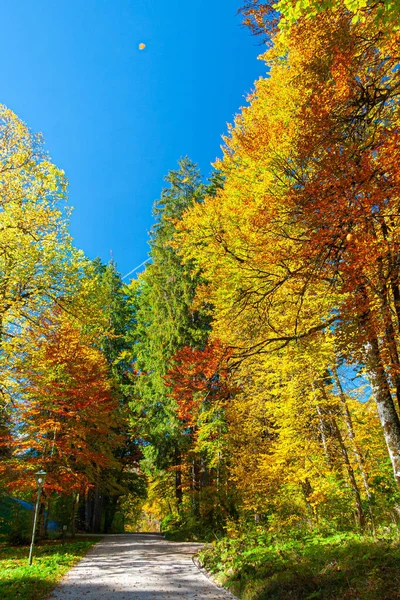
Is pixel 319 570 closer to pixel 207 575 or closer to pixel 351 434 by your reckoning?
pixel 207 575

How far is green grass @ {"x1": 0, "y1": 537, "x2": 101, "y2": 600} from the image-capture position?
612cm

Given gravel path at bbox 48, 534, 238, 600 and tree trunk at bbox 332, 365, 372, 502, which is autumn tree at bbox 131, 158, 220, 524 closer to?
gravel path at bbox 48, 534, 238, 600

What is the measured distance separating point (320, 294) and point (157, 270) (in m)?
12.9

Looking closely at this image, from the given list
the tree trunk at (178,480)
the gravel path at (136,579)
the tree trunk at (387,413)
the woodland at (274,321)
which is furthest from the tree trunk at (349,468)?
the tree trunk at (178,480)

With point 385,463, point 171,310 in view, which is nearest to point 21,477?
point 171,310

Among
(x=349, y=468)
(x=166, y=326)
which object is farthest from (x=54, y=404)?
(x=349, y=468)

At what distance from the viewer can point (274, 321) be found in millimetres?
8031

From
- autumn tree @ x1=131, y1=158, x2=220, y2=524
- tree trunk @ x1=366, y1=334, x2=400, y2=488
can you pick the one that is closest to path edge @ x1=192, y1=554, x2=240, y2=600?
tree trunk @ x1=366, y1=334, x2=400, y2=488

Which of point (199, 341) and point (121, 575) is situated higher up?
point (199, 341)

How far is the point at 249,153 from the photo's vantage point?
297 inches

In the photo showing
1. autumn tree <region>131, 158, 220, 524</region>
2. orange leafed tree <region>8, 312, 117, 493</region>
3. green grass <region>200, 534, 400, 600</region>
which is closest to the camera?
green grass <region>200, 534, 400, 600</region>

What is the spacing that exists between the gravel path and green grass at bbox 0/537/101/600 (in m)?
0.24

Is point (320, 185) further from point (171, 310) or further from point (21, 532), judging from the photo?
point (21, 532)

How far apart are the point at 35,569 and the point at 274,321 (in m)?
7.56
